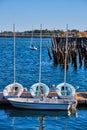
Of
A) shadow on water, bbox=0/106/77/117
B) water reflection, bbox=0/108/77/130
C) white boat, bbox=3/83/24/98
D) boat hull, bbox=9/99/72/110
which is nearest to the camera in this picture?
water reflection, bbox=0/108/77/130

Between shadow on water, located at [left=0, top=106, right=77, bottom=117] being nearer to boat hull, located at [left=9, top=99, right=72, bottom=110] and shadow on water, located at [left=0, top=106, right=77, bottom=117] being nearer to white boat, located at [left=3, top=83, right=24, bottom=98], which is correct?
boat hull, located at [left=9, top=99, right=72, bottom=110]

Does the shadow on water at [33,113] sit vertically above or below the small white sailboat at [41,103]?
below

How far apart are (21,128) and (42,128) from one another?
1255 mm

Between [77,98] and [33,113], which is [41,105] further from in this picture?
[77,98]

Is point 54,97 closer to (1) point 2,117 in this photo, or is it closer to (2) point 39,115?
(2) point 39,115

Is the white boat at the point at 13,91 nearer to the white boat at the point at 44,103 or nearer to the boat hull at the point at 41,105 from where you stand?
the white boat at the point at 44,103

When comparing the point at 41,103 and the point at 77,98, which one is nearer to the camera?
the point at 41,103

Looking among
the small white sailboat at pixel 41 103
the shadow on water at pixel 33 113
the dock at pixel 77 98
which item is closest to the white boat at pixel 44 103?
the small white sailboat at pixel 41 103

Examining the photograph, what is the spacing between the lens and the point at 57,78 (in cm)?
4600

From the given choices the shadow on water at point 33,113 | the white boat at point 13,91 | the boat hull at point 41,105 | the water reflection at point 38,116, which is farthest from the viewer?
the white boat at point 13,91

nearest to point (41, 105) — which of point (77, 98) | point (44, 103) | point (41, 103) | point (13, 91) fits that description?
point (41, 103)

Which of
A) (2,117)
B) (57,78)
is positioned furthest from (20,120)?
(57,78)

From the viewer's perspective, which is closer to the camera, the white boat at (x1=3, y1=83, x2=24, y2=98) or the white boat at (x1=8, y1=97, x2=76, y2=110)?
the white boat at (x1=8, y1=97, x2=76, y2=110)

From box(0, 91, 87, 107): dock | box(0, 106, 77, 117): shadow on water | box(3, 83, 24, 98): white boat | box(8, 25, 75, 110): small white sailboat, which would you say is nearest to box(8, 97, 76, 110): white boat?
box(8, 25, 75, 110): small white sailboat
